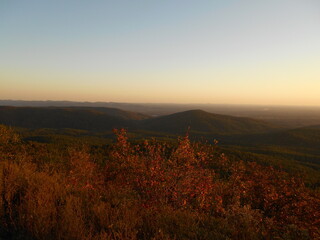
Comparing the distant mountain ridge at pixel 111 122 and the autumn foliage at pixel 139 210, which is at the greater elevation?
the autumn foliage at pixel 139 210

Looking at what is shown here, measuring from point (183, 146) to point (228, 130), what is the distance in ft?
292

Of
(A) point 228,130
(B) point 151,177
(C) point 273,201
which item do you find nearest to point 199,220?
(B) point 151,177

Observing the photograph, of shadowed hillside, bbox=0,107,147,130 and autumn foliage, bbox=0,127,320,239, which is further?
shadowed hillside, bbox=0,107,147,130

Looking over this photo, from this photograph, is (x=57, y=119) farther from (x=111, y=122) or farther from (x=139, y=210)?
(x=139, y=210)

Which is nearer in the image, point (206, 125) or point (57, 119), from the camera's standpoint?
point (206, 125)

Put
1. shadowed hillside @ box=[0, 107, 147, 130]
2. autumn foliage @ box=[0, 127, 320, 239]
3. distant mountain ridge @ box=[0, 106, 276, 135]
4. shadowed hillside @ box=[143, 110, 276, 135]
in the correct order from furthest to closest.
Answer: shadowed hillside @ box=[0, 107, 147, 130] < distant mountain ridge @ box=[0, 106, 276, 135] < shadowed hillside @ box=[143, 110, 276, 135] < autumn foliage @ box=[0, 127, 320, 239]

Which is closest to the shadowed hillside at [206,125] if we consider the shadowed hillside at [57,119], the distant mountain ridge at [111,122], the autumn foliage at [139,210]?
the distant mountain ridge at [111,122]

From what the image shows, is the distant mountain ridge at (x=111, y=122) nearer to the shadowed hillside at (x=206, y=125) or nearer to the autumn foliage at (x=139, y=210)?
the shadowed hillside at (x=206, y=125)

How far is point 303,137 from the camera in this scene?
59.3 metres

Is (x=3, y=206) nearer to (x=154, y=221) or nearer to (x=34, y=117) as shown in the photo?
(x=154, y=221)

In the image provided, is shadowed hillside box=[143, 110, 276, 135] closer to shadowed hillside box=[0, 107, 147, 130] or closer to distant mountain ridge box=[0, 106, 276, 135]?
distant mountain ridge box=[0, 106, 276, 135]

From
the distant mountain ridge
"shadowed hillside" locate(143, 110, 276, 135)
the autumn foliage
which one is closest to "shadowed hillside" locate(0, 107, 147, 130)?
the distant mountain ridge

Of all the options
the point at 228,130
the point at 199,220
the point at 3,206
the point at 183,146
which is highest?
the point at 183,146

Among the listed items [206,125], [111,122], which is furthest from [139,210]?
[111,122]
